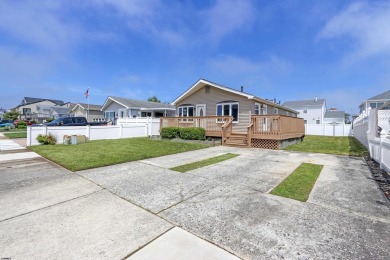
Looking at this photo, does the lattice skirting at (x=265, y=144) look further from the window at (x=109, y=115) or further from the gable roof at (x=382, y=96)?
the gable roof at (x=382, y=96)

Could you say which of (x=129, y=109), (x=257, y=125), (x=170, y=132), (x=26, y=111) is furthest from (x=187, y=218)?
(x=26, y=111)

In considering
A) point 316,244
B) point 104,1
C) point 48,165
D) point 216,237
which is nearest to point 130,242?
point 216,237

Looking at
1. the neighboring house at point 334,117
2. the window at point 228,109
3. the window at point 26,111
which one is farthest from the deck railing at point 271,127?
the window at point 26,111

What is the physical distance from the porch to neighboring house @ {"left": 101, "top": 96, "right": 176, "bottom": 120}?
12.8 metres

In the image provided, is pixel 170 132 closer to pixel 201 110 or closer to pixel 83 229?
pixel 201 110

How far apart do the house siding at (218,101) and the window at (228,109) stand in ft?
0.99

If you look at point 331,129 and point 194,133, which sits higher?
point 331,129

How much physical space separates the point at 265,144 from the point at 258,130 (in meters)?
0.93

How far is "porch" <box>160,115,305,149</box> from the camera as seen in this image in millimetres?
11359

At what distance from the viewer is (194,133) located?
13789 mm

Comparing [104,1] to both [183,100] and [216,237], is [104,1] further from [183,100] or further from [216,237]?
[216,237]

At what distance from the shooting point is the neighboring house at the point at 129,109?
25531mm

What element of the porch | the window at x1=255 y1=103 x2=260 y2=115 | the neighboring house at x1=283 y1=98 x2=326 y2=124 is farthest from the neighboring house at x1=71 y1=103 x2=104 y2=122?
the neighboring house at x1=283 y1=98 x2=326 y2=124

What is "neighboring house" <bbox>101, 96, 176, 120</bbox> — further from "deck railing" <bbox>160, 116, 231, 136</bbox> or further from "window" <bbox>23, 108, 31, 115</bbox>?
"window" <bbox>23, 108, 31, 115</bbox>
